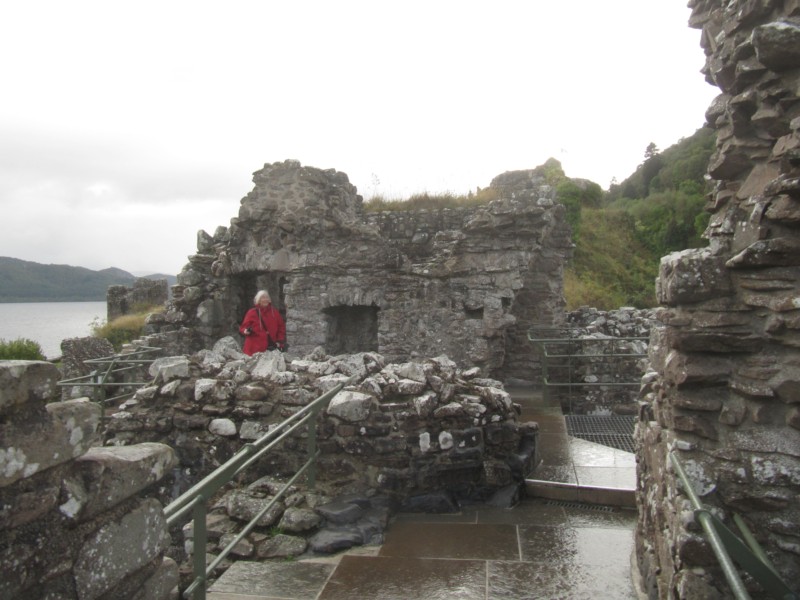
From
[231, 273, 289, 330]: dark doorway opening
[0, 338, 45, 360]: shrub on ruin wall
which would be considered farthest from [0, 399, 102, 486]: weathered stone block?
[0, 338, 45, 360]: shrub on ruin wall

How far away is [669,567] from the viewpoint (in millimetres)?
2748

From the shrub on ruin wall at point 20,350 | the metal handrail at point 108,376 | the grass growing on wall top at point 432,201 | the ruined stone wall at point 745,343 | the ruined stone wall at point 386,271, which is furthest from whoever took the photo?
the shrub on ruin wall at point 20,350

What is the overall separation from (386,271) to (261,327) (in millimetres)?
3356

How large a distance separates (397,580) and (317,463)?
4.54 feet

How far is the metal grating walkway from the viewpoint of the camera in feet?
22.4

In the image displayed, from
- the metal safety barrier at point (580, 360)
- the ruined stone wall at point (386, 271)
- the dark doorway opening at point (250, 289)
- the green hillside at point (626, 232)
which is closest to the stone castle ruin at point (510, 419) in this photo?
the metal safety barrier at point (580, 360)

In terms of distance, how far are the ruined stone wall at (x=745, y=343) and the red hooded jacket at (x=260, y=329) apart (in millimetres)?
6345

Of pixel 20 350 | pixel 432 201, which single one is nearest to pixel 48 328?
pixel 20 350

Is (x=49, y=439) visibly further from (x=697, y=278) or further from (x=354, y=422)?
(x=354, y=422)

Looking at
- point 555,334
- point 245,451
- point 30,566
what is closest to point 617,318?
point 555,334

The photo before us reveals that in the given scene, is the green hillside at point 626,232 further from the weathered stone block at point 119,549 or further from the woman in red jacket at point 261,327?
the weathered stone block at point 119,549

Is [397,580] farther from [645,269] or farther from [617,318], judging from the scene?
[645,269]

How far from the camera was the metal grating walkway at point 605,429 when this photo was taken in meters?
6.83

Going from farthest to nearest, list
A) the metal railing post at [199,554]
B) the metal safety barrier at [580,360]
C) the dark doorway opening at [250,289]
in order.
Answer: the dark doorway opening at [250,289], the metal safety barrier at [580,360], the metal railing post at [199,554]
